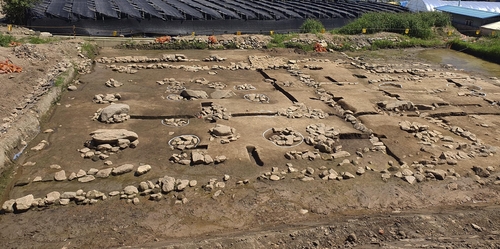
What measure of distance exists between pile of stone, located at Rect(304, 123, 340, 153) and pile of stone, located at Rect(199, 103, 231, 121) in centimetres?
277

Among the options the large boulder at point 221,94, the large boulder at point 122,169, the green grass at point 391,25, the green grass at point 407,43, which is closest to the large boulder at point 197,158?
the large boulder at point 122,169

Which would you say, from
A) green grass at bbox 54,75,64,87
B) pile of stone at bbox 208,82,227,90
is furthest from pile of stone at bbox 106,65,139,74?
pile of stone at bbox 208,82,227,90

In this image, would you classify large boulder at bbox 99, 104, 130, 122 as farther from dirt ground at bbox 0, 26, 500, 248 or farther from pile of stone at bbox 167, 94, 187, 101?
pile of stone at bbox 167, 94, 187, 101

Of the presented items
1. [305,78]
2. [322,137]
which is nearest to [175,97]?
[322,137]

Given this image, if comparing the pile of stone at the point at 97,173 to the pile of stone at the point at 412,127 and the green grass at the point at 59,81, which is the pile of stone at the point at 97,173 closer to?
the green grass at the point at 59,81

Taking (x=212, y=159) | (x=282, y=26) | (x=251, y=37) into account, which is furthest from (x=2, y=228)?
(x=282, y=26)

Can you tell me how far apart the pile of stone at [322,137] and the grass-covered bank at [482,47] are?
17.8m

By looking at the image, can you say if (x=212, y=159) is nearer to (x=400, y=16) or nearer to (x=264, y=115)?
(x=264, y=115)

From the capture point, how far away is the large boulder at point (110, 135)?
372 inches

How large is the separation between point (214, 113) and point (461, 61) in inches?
731

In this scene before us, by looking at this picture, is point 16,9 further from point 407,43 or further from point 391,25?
point 407,43

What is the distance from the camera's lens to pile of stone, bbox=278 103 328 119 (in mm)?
12117

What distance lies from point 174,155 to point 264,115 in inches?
157

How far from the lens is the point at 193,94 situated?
1332 centimetres
